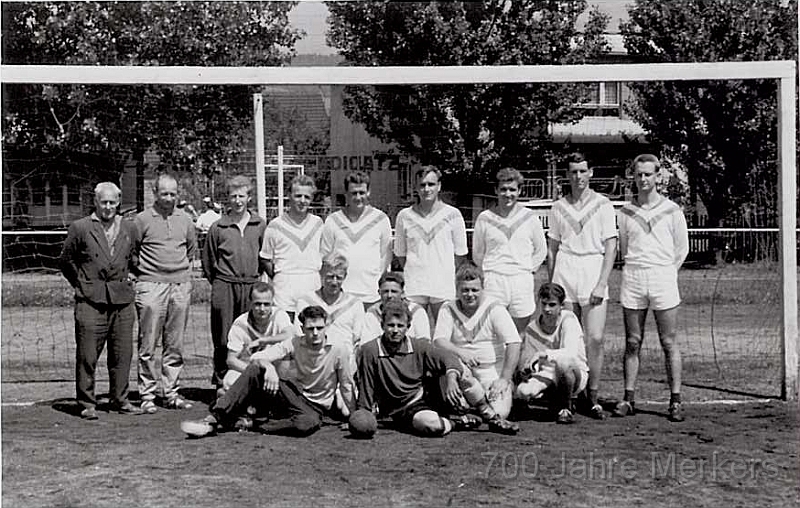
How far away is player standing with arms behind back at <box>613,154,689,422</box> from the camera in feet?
21.1

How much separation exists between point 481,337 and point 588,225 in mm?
1077

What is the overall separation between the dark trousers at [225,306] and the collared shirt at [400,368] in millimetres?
1146

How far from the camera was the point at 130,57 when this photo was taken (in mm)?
18469

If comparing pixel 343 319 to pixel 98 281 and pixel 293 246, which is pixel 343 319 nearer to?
pixel 293 246

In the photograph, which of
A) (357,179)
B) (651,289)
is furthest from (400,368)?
(651,289)

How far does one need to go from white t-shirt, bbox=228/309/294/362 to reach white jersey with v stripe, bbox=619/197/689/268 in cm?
236

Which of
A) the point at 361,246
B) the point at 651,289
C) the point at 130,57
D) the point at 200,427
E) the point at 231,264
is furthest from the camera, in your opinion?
the point at 130,57

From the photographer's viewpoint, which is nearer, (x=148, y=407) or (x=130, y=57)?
(x=148, y=407)

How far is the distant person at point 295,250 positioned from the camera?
663 centimetres

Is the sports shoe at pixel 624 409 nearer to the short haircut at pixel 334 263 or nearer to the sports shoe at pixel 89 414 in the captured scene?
the short haircut at pixel 334 263

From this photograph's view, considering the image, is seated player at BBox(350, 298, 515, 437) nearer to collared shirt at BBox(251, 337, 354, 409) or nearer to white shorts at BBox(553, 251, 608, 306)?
collared shirt at BBox(251, 337, 354, 409)

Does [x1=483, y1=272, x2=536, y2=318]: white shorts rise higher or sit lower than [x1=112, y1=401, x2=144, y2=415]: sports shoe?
higher

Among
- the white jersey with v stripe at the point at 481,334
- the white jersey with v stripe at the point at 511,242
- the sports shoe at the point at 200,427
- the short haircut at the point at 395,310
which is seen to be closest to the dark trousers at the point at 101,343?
the sports shoe at the point at 200,427

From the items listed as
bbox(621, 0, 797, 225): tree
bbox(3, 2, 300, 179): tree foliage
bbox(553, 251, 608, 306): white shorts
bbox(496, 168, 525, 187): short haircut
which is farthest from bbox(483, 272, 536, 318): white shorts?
bbox(621, 0, 797, 225): tree
